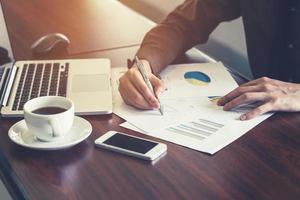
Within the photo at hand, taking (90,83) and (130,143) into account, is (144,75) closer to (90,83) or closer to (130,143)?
(90,83)

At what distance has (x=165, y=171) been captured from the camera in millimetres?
844

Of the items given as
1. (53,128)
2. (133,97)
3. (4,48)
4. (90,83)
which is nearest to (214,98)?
(133,97)

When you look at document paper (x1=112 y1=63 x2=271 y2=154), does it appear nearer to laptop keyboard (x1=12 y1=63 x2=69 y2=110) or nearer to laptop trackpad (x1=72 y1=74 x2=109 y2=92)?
laptop trackpad (x1=72 y1=74 x2=109 y2=92)

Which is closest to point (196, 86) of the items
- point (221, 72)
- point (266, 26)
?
point (221, 72)

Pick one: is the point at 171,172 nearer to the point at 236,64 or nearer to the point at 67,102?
the point at 67,102

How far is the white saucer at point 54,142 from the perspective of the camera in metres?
0.89

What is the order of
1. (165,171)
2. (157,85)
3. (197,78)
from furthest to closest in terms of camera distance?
(197,78)
(157,85)
(165,171)

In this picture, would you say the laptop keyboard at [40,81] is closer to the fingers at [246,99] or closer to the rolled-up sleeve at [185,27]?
the rolled-up sleeve at [185,27]

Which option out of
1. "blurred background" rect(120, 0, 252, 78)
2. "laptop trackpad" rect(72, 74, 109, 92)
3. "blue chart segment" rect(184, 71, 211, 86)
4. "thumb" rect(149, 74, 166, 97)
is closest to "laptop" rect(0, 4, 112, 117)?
"laptop trackpad" rect(72, 74, 109, 92)

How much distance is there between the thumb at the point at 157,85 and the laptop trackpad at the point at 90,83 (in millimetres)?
113

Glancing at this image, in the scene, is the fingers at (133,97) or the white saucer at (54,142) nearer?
the white saucer at (54,142)

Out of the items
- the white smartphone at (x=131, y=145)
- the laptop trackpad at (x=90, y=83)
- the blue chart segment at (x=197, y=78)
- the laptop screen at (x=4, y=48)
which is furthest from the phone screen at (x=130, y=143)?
the laptop screen at (x=4, y=48)

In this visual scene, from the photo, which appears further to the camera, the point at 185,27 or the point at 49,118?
the point at 185,27

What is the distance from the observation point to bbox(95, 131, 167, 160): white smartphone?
88 centimetres
